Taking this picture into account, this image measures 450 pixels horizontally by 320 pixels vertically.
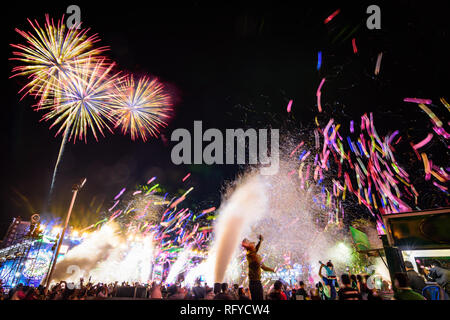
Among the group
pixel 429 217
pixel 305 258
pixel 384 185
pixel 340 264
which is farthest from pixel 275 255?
pixel 429 217

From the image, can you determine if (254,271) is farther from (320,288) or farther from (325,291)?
(320,288)

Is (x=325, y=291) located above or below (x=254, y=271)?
below

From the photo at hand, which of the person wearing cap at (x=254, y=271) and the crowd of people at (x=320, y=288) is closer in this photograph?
the crowd of people at (x=320, y=288)

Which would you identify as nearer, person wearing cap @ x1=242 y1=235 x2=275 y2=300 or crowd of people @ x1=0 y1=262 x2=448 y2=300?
crowd of people @ x1=0 y1=262 x2=448 y2=300

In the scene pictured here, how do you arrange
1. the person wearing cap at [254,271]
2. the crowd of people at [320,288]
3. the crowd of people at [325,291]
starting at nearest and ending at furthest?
the crowd of people at [325,291], the crowd of people at [320,288], the person wearing cap at [254,271]

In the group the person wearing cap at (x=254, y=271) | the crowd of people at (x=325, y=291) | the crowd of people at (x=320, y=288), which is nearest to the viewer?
the crowd of people at (x=325, y=291)

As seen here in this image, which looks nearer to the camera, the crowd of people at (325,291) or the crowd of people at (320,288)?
the crowd of people at (325,291)

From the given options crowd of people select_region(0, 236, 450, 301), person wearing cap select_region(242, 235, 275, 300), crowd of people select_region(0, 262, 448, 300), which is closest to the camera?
crowd of people select_region(0, 262, 448, 300)

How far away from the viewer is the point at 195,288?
25.0ft

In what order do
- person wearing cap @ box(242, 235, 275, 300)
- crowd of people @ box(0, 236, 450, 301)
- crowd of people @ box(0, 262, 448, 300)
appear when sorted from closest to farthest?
1. crowd of people @ box(0, 262, 448, 300)
2. crowd of people @ box(0, 236, 450, 301)
3. person wearing cap @ box(242, 235, 275, 300)

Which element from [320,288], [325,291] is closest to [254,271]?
[325,291]

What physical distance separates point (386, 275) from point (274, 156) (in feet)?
60.0
